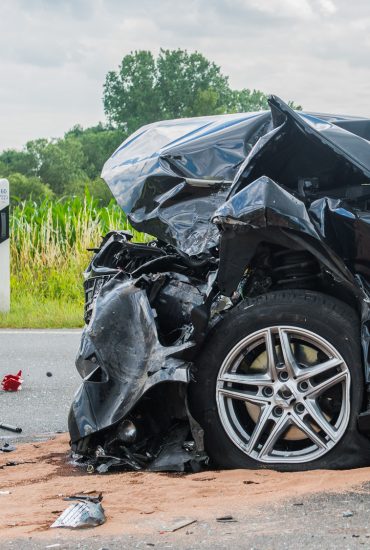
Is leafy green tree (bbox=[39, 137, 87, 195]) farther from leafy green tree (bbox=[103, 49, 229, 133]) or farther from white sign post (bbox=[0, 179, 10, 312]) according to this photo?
white sign post (bbox=[0, 179, 10, 312])

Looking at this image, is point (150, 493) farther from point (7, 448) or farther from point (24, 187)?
point (24, 187)

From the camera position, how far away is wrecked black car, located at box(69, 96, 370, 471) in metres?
4.80

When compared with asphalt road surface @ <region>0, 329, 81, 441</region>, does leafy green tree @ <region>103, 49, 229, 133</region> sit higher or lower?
higher

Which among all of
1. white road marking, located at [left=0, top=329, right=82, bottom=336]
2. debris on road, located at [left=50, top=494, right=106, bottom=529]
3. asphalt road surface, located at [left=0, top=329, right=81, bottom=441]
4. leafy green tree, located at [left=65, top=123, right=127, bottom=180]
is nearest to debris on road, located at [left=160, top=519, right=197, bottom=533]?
debris on road, located at [left=50, top=494, right=106, bottom=529]

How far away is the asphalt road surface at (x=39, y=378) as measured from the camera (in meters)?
6.85

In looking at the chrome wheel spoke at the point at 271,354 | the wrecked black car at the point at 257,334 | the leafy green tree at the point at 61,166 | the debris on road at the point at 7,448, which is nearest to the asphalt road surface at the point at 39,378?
the debris on road at the point at 7,448

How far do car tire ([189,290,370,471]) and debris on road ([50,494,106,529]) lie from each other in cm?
90

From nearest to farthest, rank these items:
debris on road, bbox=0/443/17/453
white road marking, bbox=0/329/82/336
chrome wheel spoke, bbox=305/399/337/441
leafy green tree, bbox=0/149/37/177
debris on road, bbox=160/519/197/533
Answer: debris on road, bbox=160/519/197/533, chrome wheel spoke, bbox=305/399/337/441, debris on road, bbox=0/443/17/453, white road marking, bbox=0/329/82/336, leafy green tree, bbox=0/149/37/177

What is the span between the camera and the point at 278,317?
4895mm

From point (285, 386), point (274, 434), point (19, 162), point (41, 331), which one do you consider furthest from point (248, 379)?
point (19, 162)

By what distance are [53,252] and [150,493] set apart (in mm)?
11420

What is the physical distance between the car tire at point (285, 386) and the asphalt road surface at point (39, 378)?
1866mm

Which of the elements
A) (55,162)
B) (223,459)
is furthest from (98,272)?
(55,162)

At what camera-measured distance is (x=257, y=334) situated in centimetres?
490
